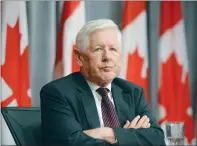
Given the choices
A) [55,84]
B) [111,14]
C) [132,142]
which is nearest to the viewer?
[132,142]

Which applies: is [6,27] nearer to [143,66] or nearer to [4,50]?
[4,50]

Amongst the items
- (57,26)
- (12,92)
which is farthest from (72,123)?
(57,26)

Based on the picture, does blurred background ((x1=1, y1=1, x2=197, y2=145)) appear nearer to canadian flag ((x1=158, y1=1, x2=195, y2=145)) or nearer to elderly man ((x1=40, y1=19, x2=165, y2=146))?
canadian flag ((x1=158, y1=1, x2=195, y2=145))

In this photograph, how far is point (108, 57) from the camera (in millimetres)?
1857

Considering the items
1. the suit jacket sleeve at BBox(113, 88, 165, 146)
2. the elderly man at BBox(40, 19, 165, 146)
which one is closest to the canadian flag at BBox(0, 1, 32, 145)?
the elderly man at BBox(40, 19, 165, 146)

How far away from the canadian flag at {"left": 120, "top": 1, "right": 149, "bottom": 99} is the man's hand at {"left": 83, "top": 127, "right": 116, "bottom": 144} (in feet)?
5.35

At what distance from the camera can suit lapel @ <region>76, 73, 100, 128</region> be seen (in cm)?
184

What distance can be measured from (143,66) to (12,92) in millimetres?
1102

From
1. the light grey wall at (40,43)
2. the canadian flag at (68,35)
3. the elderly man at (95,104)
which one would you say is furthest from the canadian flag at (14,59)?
the elderly man at (95,104)

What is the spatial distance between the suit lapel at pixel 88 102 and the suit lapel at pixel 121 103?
13cm

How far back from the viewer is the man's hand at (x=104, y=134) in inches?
67.9

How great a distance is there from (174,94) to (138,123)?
164 cm

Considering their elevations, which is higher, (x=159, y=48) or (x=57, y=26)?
(x=57, y=26)

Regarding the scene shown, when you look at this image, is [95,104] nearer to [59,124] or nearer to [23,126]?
[59,124]
